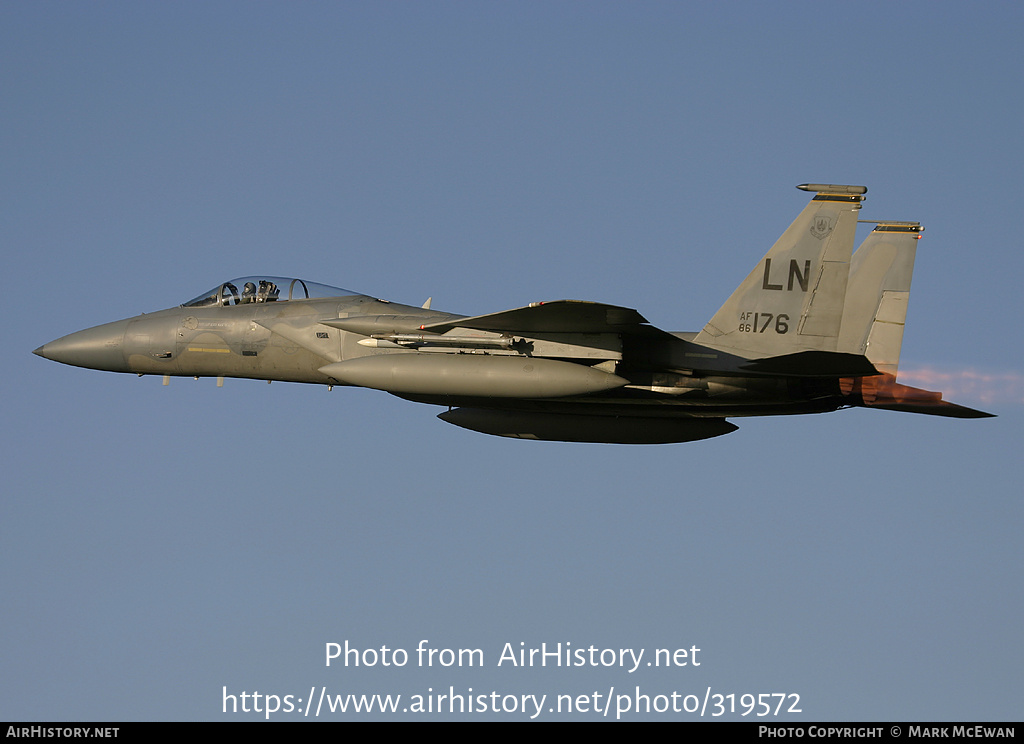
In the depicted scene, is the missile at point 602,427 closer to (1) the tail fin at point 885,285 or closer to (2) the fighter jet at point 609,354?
(2) the fighter jet at point 609,354

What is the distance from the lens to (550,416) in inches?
717

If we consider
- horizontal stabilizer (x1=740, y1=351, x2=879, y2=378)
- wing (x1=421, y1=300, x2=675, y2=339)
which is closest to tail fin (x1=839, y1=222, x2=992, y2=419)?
horizontal stabilizer (x1=740, y1=351, x2=879, y2=378)

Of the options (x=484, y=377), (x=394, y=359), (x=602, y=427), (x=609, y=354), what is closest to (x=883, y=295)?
(x=602, y=427)

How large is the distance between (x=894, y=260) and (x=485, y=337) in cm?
750

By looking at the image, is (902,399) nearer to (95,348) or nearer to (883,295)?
(883,295)

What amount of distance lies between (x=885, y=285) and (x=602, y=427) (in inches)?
222

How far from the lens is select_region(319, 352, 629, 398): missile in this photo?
16.3 m

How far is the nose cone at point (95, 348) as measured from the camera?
63.6 feet

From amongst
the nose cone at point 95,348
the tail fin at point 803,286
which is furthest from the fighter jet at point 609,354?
the nose cone at point 95,348

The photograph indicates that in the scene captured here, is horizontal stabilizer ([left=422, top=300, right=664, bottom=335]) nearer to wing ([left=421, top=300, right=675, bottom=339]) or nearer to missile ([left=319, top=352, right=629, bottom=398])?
wing ([left=421, top=300, right=675, bottom=339])

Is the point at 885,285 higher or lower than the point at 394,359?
higher

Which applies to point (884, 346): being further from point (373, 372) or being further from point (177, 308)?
point (177, 308)

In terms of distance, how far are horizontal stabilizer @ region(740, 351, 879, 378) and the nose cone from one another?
34.7ft

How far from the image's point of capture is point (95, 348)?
63.7 ft
